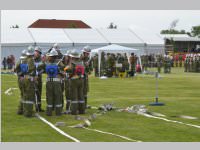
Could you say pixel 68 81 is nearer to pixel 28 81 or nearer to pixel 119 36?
pixel 28 81

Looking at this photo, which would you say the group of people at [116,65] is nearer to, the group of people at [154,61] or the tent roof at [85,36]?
the group of people at [154,61]

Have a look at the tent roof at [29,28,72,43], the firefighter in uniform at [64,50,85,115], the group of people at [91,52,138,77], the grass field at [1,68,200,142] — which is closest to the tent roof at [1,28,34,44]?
the tent roof at [29,28,72,43]

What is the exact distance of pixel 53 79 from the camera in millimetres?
15227

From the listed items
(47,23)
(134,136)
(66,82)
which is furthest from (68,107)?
(47,23)

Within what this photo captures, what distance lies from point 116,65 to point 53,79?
24.6m

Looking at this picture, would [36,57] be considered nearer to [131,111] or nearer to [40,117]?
[40,117]

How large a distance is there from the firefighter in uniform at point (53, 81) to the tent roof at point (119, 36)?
136 feet

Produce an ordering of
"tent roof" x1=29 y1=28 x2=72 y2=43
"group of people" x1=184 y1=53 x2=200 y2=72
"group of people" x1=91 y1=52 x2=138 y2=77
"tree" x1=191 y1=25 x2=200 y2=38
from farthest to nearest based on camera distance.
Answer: "tree" x1=191 y1=25 x2=200 y2=38
"tent roof" x1=29 y1=28 x2=72 y2=43
"group of people" x1=184 y1=53 x2=200 y2=72
"group of people" x1=91 y1=52 x2=138 y2=77

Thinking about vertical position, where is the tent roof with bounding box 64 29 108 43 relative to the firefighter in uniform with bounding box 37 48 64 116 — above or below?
above

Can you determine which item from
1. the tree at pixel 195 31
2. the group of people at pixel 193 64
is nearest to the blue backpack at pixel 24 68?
the group of people at pixel 193 64

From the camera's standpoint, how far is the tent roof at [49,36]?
2149 inches

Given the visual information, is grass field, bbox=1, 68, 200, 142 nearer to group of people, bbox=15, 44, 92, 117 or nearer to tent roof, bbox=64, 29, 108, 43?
group of people, bbox=15, 44, 92, 117

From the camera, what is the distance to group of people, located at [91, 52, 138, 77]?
129ft

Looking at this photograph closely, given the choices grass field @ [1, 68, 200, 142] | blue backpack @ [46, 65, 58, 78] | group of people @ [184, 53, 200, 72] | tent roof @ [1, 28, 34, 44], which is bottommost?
grass field @ [1, 68, 200, 142]
